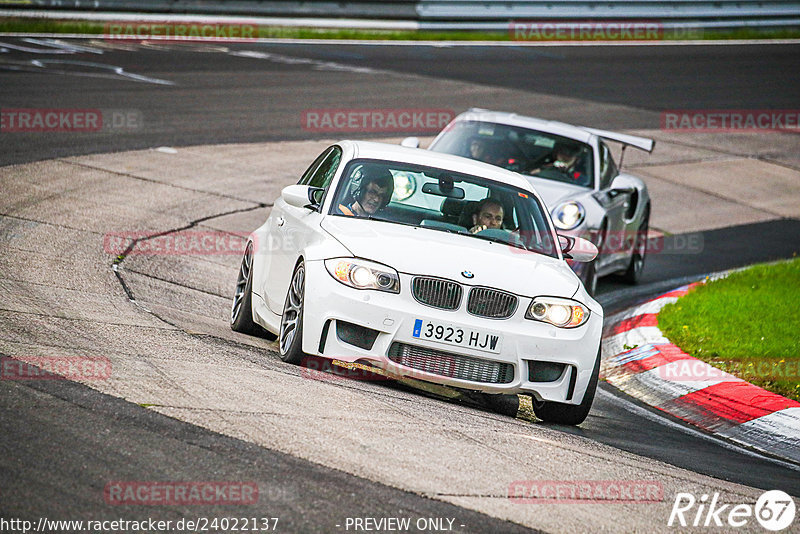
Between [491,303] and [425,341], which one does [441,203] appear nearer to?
[491,303]

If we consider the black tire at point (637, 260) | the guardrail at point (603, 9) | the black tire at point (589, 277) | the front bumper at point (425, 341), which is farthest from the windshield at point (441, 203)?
the guardrail at point (603, 9)

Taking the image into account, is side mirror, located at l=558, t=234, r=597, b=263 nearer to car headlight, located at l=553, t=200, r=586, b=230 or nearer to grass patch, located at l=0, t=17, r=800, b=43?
car headlight, located at l=553, t=200, r=586, b=230

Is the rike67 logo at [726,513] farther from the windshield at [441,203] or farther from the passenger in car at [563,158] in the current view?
the passenger in car at [563,158]

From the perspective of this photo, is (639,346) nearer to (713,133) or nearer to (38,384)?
(38,384)

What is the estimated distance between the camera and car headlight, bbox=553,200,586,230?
1110 centimetres

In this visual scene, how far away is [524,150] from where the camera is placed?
12.4 m

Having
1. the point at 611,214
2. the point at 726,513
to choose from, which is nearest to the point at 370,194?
the point at 726,513

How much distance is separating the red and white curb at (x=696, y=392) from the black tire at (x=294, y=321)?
2.86 metres

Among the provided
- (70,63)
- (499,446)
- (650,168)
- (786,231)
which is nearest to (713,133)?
(650,168)
